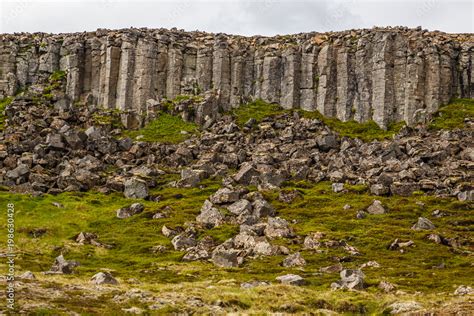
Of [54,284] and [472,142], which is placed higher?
[472,142]

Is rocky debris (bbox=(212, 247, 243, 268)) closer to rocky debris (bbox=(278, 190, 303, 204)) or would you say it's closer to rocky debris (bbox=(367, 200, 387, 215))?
rocky debris (bbox=(367, 200, 387, 215))

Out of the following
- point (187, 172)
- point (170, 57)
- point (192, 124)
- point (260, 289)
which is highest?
point (170, 57)

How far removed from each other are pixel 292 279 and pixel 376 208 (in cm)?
4496

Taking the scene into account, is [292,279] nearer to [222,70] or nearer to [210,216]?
[210,216]

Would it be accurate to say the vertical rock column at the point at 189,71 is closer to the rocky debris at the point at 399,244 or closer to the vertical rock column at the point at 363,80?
the vertical rock column at the point at 363,80

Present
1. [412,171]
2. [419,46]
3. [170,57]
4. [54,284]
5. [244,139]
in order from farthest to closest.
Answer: [170,57]
[419,46]
[244,139]
[412,171]
[54,284]

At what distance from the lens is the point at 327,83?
182 metres

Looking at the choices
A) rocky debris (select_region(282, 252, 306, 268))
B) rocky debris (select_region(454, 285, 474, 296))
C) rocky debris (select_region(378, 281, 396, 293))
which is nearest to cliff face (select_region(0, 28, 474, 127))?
rocky debris (select_region(282, 252, 306, 268))

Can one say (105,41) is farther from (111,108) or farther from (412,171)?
(412,171)

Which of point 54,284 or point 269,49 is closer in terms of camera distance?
point 54,284

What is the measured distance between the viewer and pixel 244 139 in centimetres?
16538

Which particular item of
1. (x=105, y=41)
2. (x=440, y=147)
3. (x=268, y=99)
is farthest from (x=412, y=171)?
(x=105, y=41)

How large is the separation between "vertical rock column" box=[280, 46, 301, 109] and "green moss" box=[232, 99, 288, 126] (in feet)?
10.5

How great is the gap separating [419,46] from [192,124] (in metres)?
61.0
